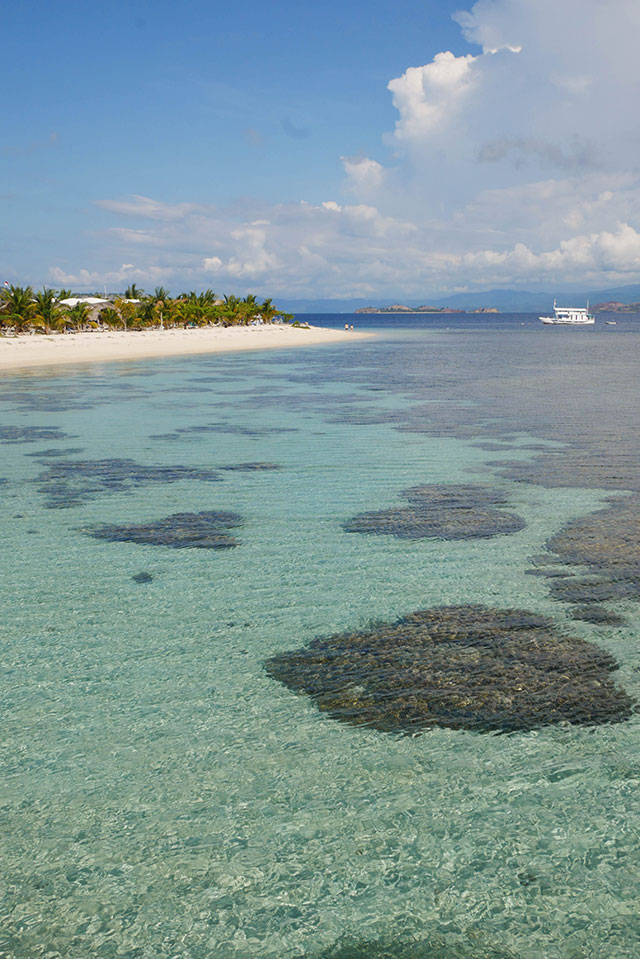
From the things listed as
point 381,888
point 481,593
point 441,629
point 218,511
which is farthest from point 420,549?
point 381,888

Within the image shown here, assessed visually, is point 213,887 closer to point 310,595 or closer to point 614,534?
point 310,595

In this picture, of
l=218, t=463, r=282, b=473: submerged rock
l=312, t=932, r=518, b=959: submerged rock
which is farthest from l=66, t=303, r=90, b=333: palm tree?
l=312, t=932, r=518, b=959: submerged rock

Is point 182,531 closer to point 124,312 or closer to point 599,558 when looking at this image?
point 599,558

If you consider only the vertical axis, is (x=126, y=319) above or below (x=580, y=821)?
above

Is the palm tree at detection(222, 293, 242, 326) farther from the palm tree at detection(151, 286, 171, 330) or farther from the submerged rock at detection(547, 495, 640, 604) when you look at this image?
the submerged rock at detection(547, 495, 640, 604)

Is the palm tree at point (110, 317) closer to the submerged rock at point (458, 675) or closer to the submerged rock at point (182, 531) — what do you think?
the submerged rock at point (182, 531)

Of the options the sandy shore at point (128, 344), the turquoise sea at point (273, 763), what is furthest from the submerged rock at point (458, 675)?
the sandy shore at point (128, 344)
